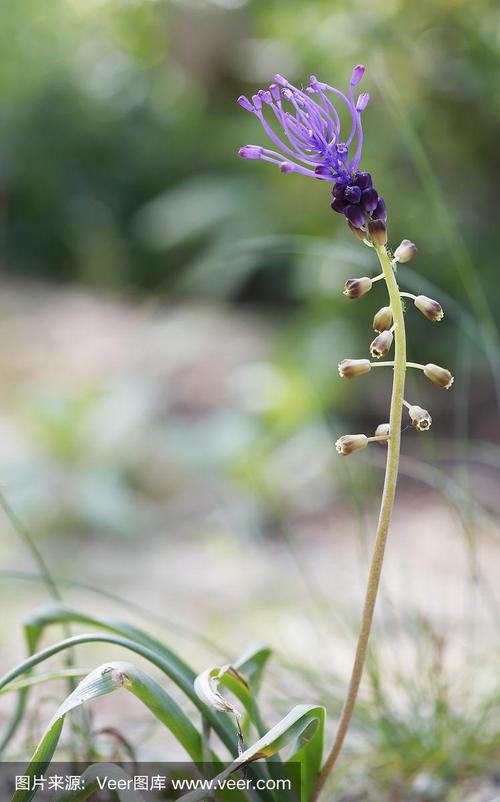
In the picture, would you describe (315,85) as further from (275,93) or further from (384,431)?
(384,431)

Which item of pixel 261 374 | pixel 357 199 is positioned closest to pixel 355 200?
pixel 357 199

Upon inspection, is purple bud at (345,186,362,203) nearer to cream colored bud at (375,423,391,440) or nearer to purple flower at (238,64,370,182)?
purple flower at (238,64,370,182)

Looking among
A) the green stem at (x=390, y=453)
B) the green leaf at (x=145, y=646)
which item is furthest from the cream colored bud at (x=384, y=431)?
the green leaf at (x=145, y=646)

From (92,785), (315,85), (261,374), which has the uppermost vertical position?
(261,374)

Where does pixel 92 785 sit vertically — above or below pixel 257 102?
below


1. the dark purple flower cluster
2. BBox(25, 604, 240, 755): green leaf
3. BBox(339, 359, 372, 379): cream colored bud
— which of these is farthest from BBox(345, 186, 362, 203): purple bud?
BBox(25, 604, 240, 755): green leaf

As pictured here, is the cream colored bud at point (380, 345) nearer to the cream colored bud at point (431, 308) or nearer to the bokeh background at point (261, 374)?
the cream colored bud at point (431, 308)
